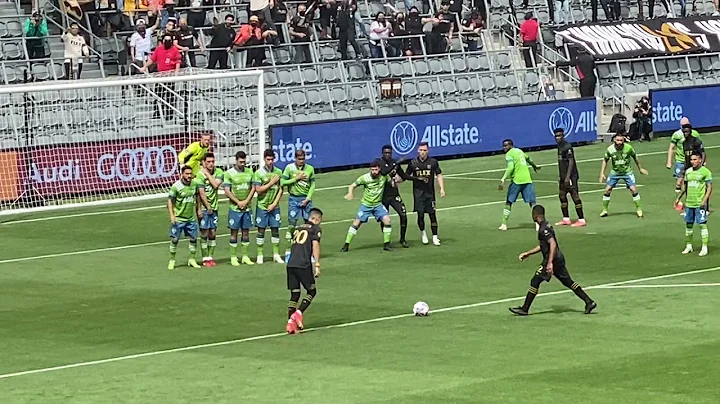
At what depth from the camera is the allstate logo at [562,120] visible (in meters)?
50.5

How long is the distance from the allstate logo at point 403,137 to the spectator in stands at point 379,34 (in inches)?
199

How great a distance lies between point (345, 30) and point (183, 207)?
21011 millimetres

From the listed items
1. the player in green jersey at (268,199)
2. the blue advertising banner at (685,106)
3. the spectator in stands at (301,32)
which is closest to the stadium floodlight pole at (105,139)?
the player in green jersey at (268,199)

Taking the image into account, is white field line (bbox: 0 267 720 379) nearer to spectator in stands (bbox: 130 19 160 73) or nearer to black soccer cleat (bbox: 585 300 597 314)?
black soccer cleat (bbox: 585 300 597 314)

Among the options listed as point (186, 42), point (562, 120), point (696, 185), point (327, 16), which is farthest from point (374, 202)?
point (562, 120)

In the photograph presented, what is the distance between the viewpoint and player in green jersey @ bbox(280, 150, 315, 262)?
98.4ft

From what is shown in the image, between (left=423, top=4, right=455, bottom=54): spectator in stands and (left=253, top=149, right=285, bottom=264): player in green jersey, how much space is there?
76.2 feet

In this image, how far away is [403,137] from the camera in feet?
153

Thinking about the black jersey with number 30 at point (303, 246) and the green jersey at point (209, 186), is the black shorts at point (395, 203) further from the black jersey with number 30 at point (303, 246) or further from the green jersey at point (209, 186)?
the black jersey with number 30 at point (303, 246)

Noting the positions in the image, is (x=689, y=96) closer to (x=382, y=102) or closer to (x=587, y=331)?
(x=382, y=102)

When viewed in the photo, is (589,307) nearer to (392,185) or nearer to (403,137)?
(392,185)

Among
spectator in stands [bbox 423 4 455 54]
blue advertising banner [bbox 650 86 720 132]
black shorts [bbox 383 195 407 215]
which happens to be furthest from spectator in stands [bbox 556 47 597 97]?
black shorts [bbox 383 195 407 215]

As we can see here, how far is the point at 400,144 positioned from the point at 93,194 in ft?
38.3

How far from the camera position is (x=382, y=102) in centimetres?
4941
